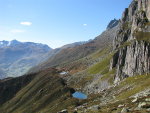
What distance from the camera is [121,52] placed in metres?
147

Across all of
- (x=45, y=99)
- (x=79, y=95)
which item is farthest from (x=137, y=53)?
(x=45, y=99)

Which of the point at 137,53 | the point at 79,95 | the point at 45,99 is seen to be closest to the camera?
the point at 137,53

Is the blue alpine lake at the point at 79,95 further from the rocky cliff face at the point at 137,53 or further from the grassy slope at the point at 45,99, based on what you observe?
the rocky cliff face at the point at 137,53

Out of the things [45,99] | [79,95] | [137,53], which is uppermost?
[137,53]

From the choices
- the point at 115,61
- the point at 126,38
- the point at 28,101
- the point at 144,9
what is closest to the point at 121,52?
the point at 115,61

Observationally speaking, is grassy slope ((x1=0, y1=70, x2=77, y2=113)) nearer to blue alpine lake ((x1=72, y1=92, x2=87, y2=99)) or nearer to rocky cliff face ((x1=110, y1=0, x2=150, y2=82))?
blue alpine lake ((x1=72, y1=92, x2=87, y2=99))

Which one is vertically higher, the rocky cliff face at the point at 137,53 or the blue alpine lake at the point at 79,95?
the rocky cliff face at the point at 137,53

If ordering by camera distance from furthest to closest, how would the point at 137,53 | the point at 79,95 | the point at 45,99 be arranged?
the point at 45,99, the point at 79,95, the point at 137,53

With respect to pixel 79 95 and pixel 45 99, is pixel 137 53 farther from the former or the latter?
pixel 45 99

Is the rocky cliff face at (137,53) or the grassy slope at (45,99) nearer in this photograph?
the rocky cliff face at (137,53)

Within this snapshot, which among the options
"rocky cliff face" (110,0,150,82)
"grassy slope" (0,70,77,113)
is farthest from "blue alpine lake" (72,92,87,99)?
"rocky cliff face" (110,0,150,82)

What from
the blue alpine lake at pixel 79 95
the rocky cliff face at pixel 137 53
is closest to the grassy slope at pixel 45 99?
the blue alpine lake at pixel 79 95

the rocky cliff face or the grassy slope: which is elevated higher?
the rocky cliff face

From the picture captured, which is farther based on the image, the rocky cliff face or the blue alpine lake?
the blue alpine lake
